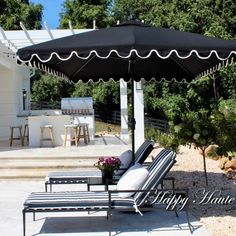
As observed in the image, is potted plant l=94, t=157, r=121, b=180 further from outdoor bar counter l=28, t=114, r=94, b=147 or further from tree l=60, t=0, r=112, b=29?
tree l=60, t=0, r=112, b=29

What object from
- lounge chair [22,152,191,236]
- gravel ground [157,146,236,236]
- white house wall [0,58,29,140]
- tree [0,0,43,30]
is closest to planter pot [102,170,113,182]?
lounge chair [22,152,191,236]

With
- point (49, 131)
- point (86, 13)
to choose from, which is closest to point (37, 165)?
point (49, 131)

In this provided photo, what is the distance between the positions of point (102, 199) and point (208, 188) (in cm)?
329

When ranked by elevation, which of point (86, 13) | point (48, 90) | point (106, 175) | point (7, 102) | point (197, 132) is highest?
point (86, 13)

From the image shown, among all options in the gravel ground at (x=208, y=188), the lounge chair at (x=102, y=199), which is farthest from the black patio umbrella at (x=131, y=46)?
the gravel ground at (x=208, y=188)

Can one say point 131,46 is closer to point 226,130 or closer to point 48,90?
point 226,130

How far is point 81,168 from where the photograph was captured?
10531 millimetres

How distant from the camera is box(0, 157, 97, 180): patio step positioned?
1024 cm

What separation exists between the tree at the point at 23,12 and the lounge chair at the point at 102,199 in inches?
970

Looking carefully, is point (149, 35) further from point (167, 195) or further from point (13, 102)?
point (13, 102)

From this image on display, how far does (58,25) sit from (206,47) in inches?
957

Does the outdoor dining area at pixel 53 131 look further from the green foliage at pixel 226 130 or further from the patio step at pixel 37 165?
the green foliage at pixel 226 130

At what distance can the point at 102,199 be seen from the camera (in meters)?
5.68

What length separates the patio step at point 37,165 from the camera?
403 inches
